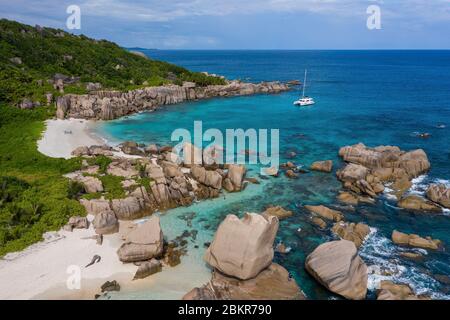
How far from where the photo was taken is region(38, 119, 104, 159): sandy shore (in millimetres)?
43562

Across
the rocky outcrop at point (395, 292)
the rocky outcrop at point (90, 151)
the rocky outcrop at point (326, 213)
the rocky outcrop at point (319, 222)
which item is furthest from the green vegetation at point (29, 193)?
the rocky outcrop at point (395, 292)

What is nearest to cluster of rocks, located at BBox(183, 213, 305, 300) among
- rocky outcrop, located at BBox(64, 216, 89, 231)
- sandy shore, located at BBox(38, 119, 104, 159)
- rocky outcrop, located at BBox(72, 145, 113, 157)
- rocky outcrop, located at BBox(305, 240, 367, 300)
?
rocky outcrop, located at BBox(305, 240, 367, 300)

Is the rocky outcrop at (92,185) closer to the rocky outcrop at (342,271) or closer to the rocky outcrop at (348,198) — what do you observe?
the rocky outcrop at (342,271)

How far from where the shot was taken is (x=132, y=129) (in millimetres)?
58000

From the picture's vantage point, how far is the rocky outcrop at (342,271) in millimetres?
20875

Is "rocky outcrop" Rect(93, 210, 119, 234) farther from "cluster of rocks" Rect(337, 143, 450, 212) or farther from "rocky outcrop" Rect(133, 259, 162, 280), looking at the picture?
"cluster of rocks" Rect(337, 143, 450, 212)

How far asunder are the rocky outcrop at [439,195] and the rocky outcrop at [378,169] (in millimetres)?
2445

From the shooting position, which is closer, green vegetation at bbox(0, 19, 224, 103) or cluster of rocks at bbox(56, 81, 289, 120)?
cluster of rocks at bbox(56, 81, 289, 120)

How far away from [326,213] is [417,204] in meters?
8.61

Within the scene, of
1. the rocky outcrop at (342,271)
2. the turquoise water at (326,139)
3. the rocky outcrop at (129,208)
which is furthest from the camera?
the rocky outcrop at (129,208)

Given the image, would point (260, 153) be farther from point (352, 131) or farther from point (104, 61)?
point (104, 61)

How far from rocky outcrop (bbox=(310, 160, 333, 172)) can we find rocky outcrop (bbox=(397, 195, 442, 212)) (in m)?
9.46

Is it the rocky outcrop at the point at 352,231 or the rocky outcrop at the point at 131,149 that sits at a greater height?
the rocky outcrop at the point at 131,149
